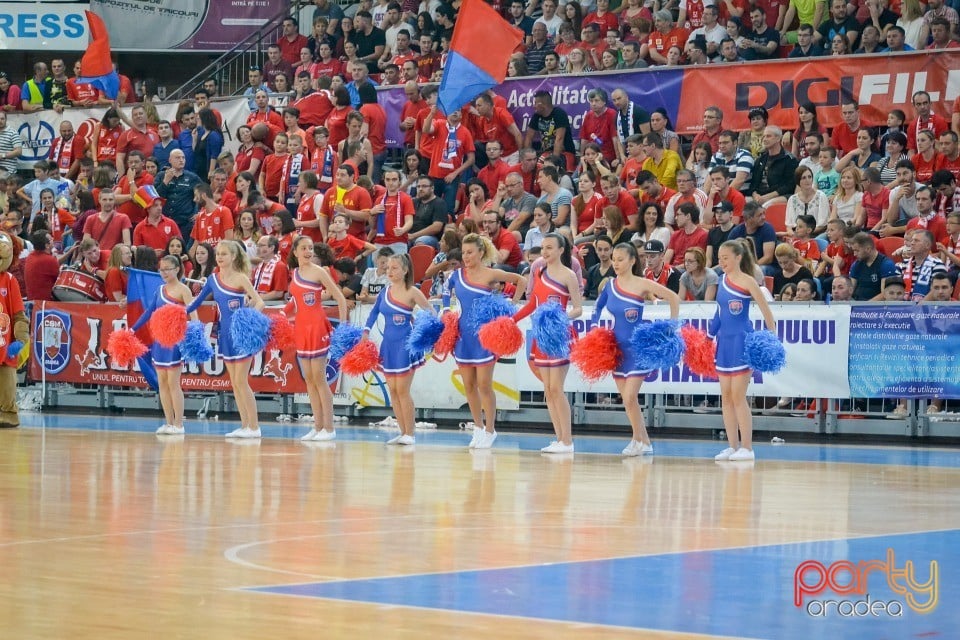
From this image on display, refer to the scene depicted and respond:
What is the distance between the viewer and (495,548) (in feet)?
22.1

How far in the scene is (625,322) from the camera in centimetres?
1273

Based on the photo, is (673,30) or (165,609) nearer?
(165,609)

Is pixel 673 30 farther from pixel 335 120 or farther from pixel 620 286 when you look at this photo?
pixel 620 286

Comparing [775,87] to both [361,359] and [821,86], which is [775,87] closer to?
[821,86]

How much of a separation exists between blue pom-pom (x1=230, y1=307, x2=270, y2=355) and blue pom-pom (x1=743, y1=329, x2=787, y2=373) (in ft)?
16.2

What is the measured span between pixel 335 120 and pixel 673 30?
15.5 feet

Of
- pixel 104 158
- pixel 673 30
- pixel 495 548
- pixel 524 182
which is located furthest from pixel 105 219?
pixel 495 548

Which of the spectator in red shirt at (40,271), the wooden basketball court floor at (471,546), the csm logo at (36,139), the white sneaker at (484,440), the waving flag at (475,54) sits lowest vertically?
the white sneaker at (484,440)

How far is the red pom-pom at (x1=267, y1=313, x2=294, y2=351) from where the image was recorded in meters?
14.7

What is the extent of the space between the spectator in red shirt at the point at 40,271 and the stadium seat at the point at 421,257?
4918mm

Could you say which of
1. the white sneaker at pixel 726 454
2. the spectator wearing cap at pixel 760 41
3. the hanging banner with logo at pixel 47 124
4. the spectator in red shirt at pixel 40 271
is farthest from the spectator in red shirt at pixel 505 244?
the hanging banner with logo at pixel 47 124

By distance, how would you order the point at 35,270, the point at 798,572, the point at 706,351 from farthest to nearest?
the point at 35,270, the point at 706,351, the point at 798,572

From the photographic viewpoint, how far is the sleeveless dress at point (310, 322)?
46.9 ft

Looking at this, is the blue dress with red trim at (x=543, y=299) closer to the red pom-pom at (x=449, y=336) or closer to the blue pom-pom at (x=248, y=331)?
the red pom-pom at (x=449, y=336)
